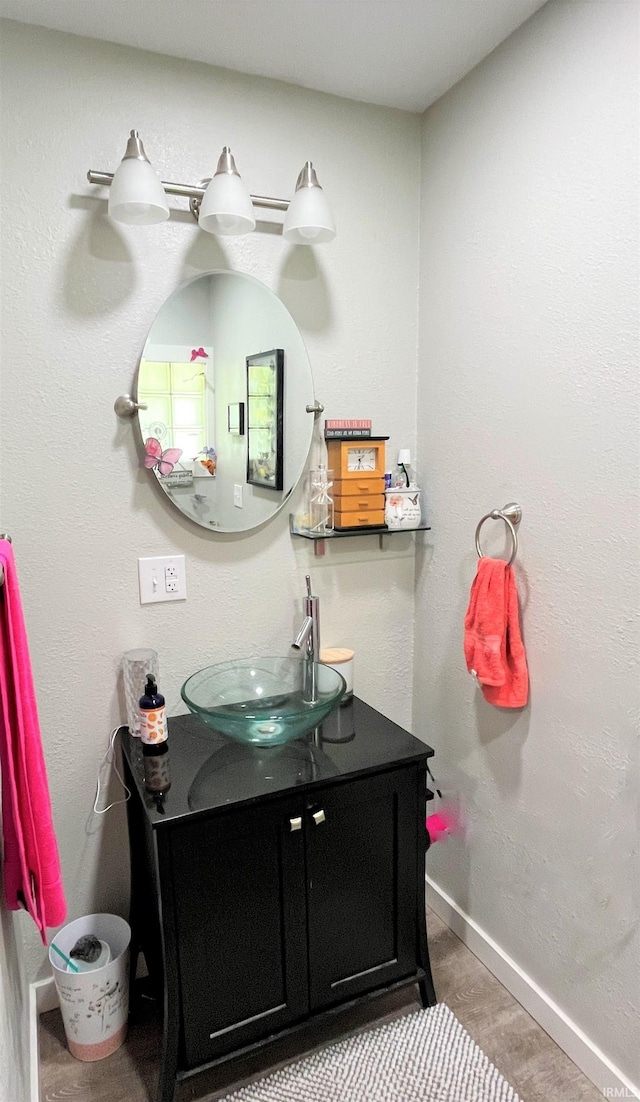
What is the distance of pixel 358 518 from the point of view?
1.90 m

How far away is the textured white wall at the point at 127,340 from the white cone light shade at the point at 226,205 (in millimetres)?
157

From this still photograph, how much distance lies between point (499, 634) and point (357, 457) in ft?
2.09

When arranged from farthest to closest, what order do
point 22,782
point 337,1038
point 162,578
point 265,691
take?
point 265,691, point 162,578, point 337,1038, point 22,782

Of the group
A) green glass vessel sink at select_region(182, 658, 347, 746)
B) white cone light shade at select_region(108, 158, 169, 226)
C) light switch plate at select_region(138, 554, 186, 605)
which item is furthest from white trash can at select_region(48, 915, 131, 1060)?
white cone light shade at select_region(108, 158, 169, 226)

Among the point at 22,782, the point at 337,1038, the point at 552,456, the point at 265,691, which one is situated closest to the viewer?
the point at 22,782

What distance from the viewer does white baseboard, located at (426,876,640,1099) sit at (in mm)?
1457

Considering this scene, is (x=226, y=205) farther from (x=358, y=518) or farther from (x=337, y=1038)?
(x=337, y=1038)

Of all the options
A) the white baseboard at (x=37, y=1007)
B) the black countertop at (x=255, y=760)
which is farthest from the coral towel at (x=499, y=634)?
the white baseboard at (x=37, y=1007)

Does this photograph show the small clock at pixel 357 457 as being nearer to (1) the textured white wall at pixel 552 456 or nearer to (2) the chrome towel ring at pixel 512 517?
(1) the textured white wall at pixel 552 456

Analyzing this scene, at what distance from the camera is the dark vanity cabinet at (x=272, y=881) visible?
4.57 feet

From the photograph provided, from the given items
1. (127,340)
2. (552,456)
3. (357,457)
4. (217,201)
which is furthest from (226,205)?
(552,456)

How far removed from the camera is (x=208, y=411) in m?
1.74

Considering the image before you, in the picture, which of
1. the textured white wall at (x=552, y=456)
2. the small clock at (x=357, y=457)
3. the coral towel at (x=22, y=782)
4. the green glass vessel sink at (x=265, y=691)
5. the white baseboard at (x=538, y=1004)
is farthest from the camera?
the small clock at (x=357, y=457)

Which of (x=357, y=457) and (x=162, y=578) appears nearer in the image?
(x=162, y=578)
